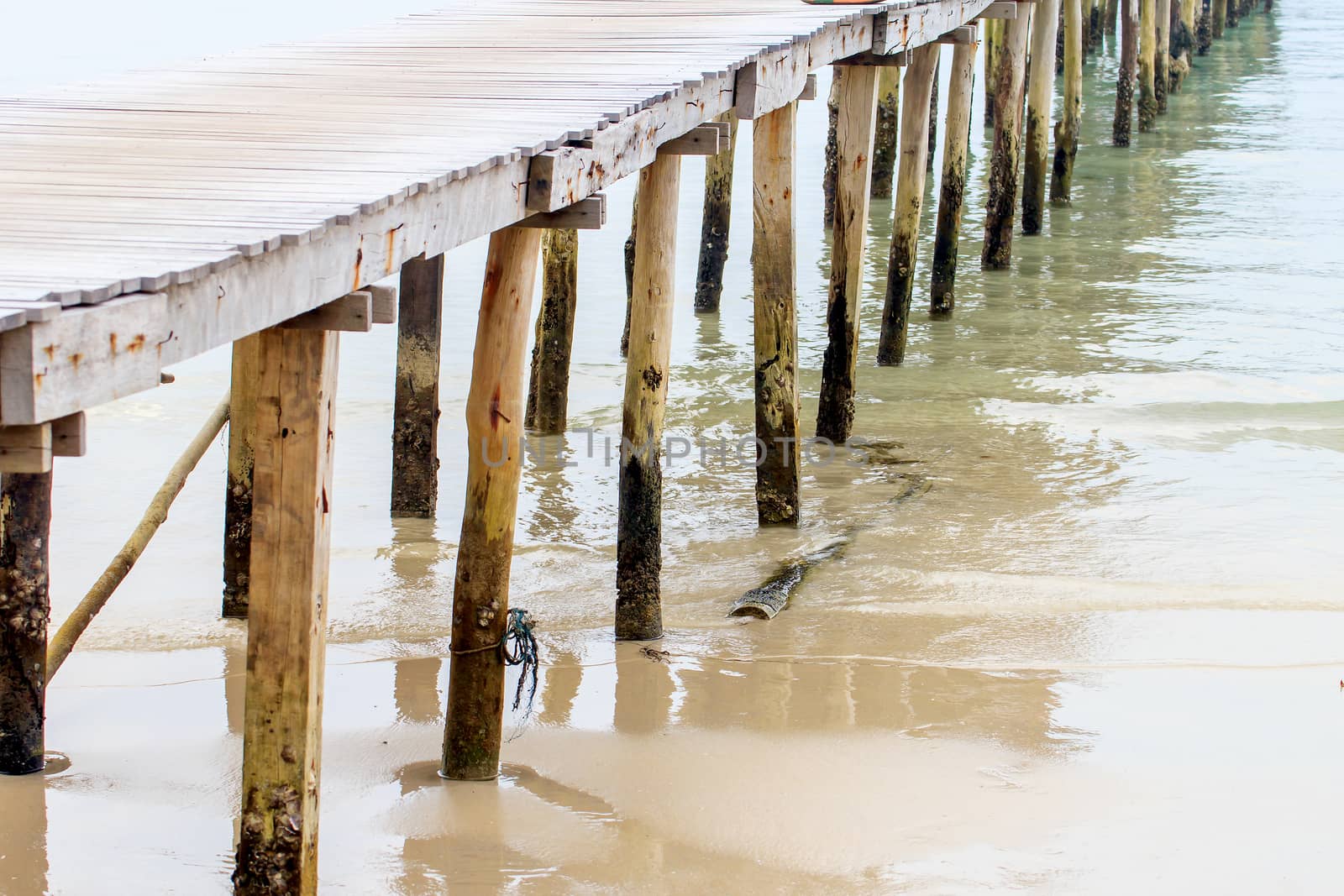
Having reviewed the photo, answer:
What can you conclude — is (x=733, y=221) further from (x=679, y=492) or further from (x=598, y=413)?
(x=679, y=492)

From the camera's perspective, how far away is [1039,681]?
4719 millimetres

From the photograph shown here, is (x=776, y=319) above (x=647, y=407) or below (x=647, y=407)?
above

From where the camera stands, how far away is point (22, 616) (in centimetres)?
389

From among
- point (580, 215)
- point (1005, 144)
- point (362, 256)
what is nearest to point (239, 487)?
point (580, 215)

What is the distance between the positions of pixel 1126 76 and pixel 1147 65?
Answer: 43.3 inches

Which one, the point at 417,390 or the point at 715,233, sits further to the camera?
the point at 715,233

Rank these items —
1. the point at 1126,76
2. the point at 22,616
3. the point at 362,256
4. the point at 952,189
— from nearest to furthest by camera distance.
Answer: the point at 362,256, the point at 22,616, the point at 952,189, the point at 1126,76

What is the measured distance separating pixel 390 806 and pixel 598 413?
4208mm

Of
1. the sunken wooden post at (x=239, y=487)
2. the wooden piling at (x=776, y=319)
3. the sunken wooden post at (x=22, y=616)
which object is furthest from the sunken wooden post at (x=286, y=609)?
the wooden piling at (x=776, y=319)

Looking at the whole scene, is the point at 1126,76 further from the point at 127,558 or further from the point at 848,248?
the point at 127,558

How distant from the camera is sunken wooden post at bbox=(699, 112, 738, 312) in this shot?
9797 mm

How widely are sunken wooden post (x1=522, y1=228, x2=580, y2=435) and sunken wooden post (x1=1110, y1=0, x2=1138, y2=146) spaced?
9910 mm

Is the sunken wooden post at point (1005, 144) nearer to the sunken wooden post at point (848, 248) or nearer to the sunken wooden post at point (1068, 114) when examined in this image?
the sunken wooden post at point (1068, 114)

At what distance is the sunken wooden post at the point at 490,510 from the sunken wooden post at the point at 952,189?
5495 mm
